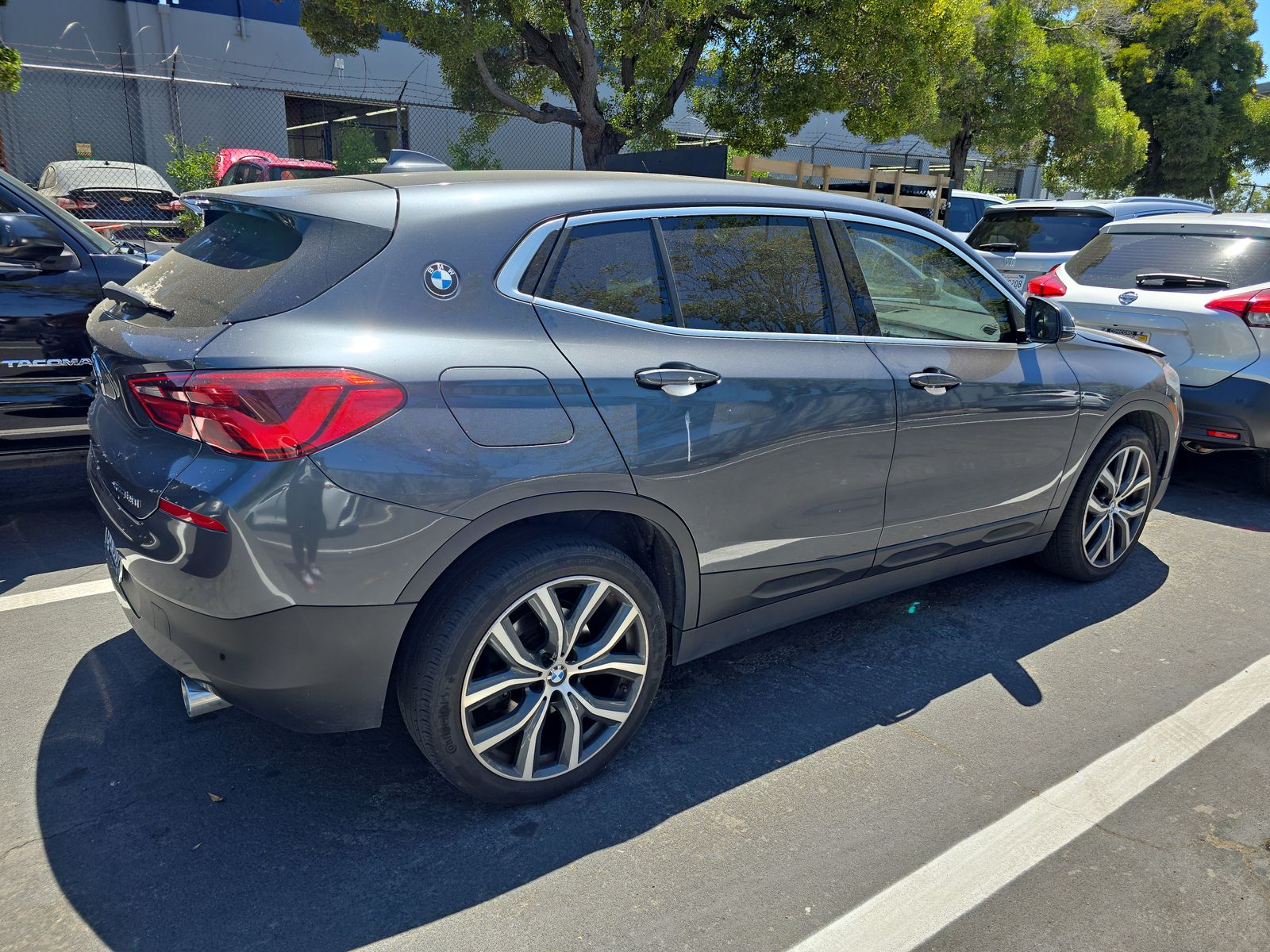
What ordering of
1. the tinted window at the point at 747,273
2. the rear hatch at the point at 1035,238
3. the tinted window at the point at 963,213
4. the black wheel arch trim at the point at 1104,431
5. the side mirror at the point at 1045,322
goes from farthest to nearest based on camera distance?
Result: the tinted window at the point at 963,213
the rear hatch at the point at 1035,238
the black wheel arch trim at the point at 1104,431
the side mirror at the point at 1045,322
the tinted window at the point at 747,273

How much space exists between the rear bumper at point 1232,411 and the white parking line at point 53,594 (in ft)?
19.3

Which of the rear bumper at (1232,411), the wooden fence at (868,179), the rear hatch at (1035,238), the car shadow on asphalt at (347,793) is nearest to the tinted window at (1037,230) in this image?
the rear hatch at (1035,238)

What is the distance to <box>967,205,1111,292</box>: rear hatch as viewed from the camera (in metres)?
9.05

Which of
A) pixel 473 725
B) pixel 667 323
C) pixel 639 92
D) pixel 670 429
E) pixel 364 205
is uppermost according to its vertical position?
pixel 639 92

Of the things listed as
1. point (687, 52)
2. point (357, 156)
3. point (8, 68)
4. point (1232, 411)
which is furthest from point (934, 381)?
point (357, 156)

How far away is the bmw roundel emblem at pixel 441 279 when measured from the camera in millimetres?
2467

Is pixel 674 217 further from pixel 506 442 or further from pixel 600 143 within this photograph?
pixel 600 143

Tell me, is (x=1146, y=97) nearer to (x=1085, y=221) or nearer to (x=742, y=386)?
(x=1085, y=221)

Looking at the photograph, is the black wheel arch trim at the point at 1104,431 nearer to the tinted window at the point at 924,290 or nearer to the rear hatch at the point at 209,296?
the tinted window at the point at 924,290

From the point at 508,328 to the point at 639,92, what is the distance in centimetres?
1186

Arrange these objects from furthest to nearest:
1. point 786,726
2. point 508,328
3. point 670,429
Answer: point 786,726
point 670,429
point 508,328

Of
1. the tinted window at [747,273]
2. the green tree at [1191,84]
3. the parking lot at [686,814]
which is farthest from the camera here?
the green tree at [1191,84]

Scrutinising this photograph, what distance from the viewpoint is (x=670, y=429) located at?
107 inches

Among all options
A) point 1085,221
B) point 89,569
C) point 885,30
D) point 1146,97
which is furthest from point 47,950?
point 1146,97
